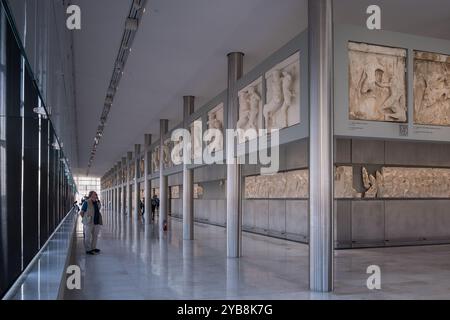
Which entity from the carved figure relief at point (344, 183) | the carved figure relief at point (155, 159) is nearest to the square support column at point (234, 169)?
the carved figure relief at point (344, 183)

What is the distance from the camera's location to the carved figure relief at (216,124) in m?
18.4

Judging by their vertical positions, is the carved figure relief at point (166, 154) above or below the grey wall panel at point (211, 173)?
above

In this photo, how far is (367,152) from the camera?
18500 mm

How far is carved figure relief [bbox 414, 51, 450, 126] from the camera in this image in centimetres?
1212

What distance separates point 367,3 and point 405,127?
142 inches

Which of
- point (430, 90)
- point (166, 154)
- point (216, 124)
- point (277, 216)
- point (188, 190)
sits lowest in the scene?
point (277, 216)

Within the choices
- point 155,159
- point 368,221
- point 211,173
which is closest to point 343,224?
point 368,221

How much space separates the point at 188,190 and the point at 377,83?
12872 mm

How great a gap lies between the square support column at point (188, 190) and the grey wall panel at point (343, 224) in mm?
7253

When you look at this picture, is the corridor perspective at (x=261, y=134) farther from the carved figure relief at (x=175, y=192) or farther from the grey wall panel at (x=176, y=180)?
the carved figure relief at (x=175, y=192)

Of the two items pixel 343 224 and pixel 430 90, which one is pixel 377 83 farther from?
pixel 343 224

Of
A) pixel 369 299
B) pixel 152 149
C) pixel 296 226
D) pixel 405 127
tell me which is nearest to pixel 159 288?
pixel 369 299

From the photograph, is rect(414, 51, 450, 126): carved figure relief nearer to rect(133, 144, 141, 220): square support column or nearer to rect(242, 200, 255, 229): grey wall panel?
rect(242, 200, 255, 229): grey wall panel

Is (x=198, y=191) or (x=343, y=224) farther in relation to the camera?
(x=198, y=191)
